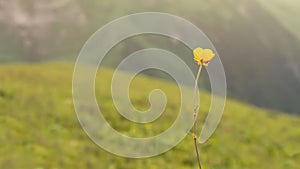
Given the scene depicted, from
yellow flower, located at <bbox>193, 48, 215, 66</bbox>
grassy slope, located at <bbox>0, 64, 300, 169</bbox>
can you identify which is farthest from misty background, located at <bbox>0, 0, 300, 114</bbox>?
yellow flower, located at <bbox>193, 48, 215, 66</bbox>

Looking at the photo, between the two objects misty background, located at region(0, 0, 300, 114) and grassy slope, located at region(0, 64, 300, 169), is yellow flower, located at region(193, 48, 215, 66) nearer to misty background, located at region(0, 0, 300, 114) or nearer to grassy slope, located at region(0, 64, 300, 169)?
grassy slope, located at region(0, 64, 300, 169)

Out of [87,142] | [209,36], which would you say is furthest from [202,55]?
[209,36]

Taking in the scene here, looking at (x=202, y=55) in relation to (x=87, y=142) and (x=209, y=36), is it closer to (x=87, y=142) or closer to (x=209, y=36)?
(x=87, y=142)

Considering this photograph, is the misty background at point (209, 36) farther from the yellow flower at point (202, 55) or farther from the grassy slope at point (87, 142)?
the yellow flower at point (202, 55)

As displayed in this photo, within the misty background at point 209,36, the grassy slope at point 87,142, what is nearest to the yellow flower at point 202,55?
the grassy slope at point 87,142

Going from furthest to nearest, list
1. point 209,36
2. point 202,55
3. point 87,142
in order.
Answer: point 209,36 < point 87,142 < point 202,55

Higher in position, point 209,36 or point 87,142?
point 209,36
